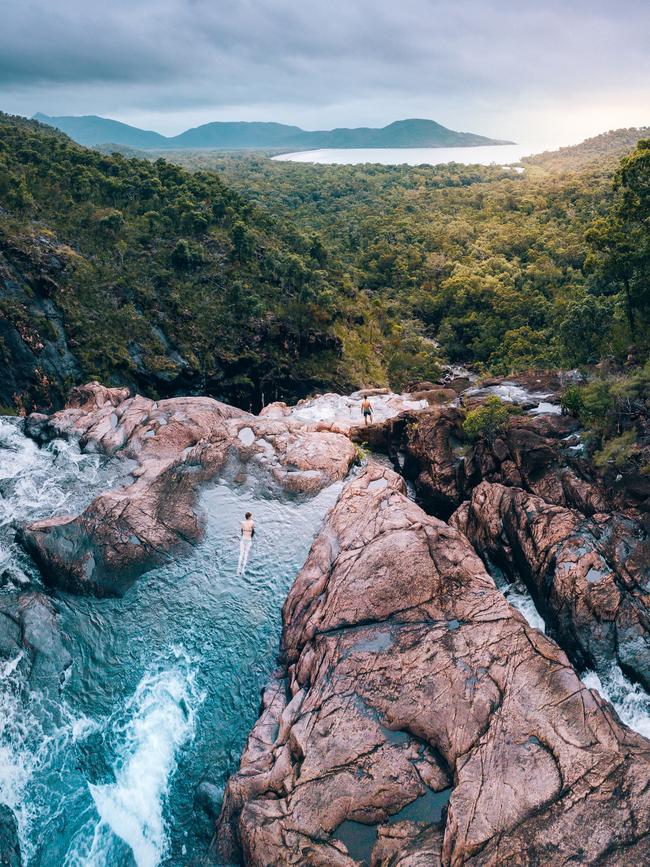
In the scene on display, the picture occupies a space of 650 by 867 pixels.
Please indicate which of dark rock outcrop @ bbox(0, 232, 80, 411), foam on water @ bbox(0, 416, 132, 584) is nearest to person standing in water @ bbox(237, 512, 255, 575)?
foam on water @ bbox(0, 416, 132, 584)

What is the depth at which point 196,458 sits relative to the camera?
25.7 m

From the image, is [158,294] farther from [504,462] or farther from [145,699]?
[145,699]

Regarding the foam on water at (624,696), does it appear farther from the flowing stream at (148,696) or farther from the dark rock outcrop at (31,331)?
the dark rock outcrop at (31,331)

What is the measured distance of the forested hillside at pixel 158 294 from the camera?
1718 inches

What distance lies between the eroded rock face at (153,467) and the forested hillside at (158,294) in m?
12.6

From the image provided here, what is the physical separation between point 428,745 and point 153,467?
16.7 meters

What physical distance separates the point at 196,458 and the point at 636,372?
19705 mm

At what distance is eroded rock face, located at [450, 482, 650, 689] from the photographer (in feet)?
57.8

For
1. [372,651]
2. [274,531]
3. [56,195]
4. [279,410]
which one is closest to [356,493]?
[274,531]

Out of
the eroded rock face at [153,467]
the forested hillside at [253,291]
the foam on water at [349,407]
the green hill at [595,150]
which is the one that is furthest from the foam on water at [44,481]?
the green hill at [595,150]

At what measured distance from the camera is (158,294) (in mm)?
52000

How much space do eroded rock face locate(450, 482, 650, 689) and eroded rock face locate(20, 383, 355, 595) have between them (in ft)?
28.1

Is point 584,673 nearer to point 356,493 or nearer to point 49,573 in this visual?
point 356,493

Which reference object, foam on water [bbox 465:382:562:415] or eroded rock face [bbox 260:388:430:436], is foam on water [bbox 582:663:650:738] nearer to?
foam on water [bbox 465:382:562:415]
